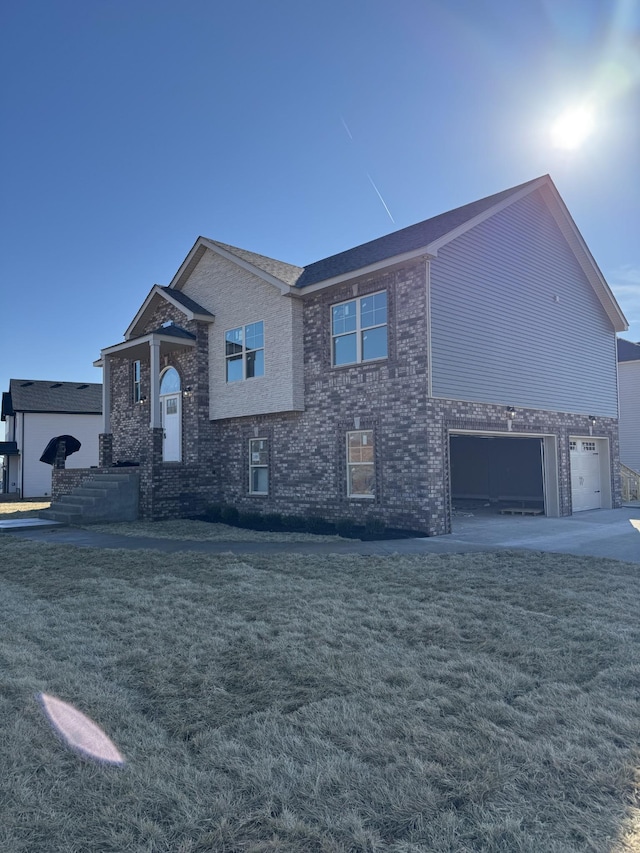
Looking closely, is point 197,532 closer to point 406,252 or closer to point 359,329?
point 359,329

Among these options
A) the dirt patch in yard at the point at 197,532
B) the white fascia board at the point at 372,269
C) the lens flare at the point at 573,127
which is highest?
the lens flare at the point at 573,127

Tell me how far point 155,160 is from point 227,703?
15071 mm

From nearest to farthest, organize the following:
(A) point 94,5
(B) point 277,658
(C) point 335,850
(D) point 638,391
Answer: (C) point 335,850, (B) point 277,658, (A) point 94,5, (D) point 638,391

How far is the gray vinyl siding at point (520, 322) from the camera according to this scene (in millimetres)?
13047

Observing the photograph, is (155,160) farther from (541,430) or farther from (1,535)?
(541,430)

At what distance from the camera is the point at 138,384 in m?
20.1

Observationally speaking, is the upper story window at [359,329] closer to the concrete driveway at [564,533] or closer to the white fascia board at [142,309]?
the concrete driveway at [564,533]

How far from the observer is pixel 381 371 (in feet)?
43.3

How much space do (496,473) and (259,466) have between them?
10.2 metres

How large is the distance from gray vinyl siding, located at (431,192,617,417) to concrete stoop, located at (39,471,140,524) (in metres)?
9.06

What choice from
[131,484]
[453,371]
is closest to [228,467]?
[131,484]

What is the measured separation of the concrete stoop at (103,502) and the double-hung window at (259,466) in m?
3.26

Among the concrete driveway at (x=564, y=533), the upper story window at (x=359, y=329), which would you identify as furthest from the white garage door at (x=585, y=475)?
the upper story window at (x=359, y=329)

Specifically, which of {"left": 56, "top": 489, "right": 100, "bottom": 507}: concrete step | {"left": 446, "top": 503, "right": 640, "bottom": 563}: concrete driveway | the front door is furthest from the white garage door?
{"left": 56, "top": 489, "right": 100, "bottom": 507}: concrete step
